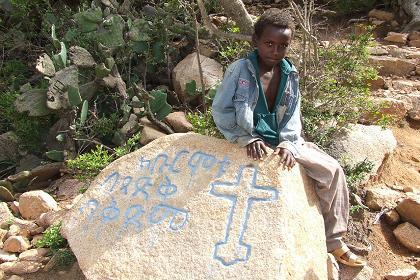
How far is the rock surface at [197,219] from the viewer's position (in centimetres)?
254

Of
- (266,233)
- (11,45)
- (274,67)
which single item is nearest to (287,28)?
(274,67)

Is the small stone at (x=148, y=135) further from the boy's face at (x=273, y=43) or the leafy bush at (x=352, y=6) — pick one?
the leafy bush at (x=352, y=6)

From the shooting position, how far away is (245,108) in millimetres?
2795

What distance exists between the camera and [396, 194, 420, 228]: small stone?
360cm

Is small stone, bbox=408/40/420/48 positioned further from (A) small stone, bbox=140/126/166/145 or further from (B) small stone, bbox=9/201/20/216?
(B) small stone, bbox=9/201/20/216

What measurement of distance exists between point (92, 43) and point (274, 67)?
9.38 feet

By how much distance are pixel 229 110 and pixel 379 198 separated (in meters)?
1.56

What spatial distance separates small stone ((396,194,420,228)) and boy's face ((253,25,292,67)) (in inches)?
61.6

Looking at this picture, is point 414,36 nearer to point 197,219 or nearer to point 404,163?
point 404,163

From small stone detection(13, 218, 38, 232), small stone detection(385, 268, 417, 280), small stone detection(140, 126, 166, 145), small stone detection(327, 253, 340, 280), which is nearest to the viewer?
small stone detection(327, 253, 340, 280)

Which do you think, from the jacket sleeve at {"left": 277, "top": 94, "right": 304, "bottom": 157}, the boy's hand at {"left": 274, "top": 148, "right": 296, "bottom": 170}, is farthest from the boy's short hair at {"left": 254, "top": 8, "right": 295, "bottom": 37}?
the boy's hand at {"left": 274, "top": 148, "right": 296, "bottom": 170}

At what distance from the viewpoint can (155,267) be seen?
2.61m

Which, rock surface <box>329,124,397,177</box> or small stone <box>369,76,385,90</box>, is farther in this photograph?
small stone <box>369,76,385,90</box>

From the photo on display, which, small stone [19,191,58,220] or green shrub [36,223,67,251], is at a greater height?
green shrub [36,223,67,251]
